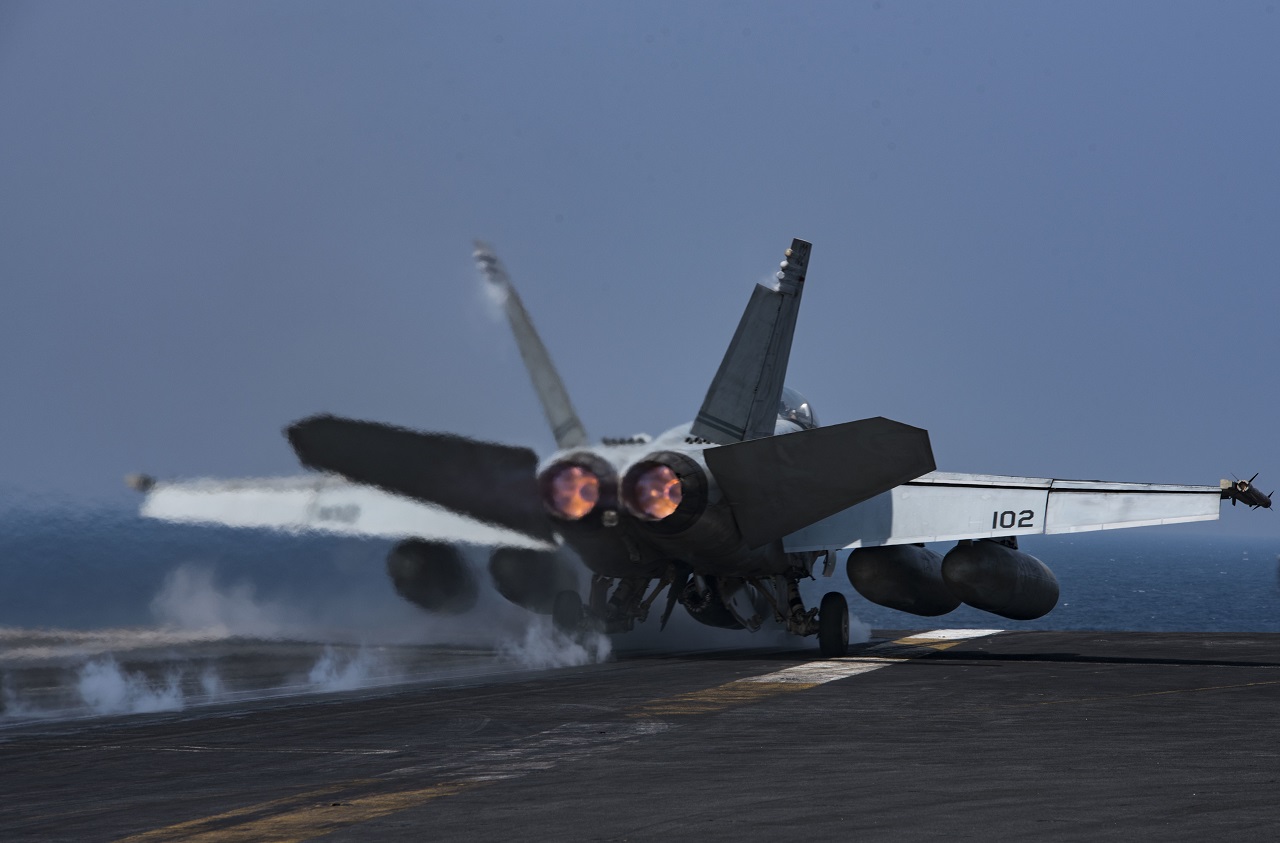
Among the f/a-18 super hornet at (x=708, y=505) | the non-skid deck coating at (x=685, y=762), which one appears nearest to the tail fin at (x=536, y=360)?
the f/a-18 super hornet at (x=708, y=505)

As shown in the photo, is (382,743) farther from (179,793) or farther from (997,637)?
(997,637)

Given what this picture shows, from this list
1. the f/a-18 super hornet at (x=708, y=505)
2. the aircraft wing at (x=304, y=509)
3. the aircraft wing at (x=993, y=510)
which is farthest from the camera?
the aircraft wing at (x=993, y=510)

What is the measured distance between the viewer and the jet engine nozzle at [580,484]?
19641mm

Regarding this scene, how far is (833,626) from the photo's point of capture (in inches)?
947

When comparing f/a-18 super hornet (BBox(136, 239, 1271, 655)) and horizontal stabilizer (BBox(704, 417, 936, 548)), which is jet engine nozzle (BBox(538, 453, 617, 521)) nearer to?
f/a-18 super hornet (BBox(136, 239, 1271, 655))

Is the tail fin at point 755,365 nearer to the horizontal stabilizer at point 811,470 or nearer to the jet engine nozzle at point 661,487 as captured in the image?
the horizontal stabilizer at point 811,470

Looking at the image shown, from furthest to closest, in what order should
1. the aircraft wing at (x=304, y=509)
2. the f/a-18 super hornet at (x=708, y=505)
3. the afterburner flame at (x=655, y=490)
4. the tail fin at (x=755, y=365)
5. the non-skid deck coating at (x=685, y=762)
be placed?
the tail fin at (x=755, y=365)
the afterburner flame at (x=655, y=490)
the aircraft wing at (x=304, y=509)
the f/a-18 super hornet at (x=708, y=505)
the non-skid deck coating at (x=685, y=762)

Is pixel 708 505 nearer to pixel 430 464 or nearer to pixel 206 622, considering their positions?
pixel 430 464

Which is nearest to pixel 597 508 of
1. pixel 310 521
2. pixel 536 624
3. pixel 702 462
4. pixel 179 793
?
pixel 702 462

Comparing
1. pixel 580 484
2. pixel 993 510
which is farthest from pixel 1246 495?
pixel 580 484

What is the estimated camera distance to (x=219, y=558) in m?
21.1

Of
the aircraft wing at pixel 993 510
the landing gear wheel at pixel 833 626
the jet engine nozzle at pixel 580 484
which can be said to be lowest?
the landing gear wheel at pixel 833 626

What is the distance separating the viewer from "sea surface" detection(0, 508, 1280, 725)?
61.1 feet

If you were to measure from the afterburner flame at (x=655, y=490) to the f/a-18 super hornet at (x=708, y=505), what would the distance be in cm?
2
